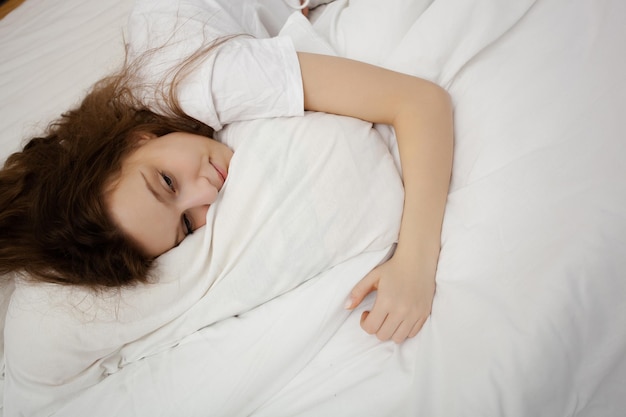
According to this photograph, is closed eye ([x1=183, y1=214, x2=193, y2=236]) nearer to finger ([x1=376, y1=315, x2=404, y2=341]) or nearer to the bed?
the bed

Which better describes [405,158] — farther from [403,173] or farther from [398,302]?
[398,302]

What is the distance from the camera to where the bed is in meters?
0.57

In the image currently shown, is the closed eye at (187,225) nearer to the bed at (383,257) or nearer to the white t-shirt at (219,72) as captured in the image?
the bed at (383,257)

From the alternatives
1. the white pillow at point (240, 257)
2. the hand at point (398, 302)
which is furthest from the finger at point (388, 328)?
the white pillow at point (240, 257)

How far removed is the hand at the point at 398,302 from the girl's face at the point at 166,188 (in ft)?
1.00

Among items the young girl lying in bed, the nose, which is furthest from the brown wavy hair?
the nose

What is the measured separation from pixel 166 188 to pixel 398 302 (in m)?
0.41

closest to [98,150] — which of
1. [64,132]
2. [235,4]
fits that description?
[64,132]

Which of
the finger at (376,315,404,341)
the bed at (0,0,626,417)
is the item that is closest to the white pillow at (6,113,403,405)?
the bed at (0,0,626,417)

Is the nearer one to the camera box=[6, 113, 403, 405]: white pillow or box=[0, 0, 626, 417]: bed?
box=[0, 0, 626, 417]: bed

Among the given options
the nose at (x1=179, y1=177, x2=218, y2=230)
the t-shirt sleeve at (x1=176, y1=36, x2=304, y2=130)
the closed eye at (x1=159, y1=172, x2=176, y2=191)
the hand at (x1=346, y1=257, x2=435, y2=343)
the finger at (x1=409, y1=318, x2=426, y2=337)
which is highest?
the t-shirt sleeve at (x1=176, y1=36, x2=304, y2=130)

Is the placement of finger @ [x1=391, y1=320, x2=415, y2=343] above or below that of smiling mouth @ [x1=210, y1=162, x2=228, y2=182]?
below

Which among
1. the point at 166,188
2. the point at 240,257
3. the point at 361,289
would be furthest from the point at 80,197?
the point at 361,289

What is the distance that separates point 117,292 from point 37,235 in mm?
153
